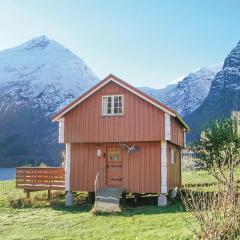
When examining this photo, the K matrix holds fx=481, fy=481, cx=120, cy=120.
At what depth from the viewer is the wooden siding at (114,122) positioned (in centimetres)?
2517

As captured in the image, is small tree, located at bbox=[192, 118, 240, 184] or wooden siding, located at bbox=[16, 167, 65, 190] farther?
wooden siding, located at bbox=[16, 167, 65, 190]

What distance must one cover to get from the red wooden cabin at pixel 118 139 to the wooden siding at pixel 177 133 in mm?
64

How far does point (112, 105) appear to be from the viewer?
26.2 meters

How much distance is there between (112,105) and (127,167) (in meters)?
3.46

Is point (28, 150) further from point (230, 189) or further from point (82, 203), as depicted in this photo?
point (230, 189)

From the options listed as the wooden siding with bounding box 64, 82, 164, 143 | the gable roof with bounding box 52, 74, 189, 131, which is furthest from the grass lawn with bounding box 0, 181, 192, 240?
the gable roof with bounding box 52, 74, 189, 131

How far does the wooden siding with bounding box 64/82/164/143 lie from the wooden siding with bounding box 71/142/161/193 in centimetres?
64

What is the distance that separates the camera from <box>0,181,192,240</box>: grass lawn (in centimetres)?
1647

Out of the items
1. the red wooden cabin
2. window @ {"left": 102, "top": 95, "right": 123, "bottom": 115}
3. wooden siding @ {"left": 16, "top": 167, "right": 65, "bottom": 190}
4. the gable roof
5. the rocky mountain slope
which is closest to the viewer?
the gable roof

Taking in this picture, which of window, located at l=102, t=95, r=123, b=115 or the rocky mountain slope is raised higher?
the rocky mountain slope

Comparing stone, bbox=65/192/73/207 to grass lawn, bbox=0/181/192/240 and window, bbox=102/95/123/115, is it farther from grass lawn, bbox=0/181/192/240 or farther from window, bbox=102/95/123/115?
window, bbox=102/95/123/115

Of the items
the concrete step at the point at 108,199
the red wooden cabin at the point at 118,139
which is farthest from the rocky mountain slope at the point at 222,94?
the concrete step at the point at 108,199

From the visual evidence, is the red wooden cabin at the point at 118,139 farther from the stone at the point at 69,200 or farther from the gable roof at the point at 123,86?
the stone at the point at 69,200

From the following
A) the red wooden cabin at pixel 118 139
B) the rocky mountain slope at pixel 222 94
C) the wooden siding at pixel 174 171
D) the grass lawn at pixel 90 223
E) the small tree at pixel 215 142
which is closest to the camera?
the grass lawn at pixel 90 223
